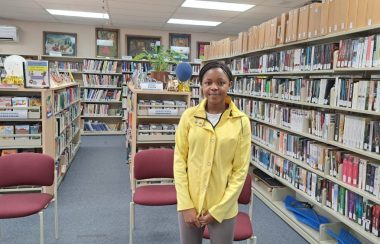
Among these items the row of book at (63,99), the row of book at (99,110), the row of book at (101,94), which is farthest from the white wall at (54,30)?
the row of book at (63,99)

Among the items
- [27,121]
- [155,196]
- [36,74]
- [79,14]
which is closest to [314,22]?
[155,196]

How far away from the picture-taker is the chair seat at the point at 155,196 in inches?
102

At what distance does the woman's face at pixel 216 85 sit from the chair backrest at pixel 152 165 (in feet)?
4.19

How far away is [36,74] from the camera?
11.5ft

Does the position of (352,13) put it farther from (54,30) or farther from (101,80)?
(54,30)

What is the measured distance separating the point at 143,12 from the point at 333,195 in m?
5.18

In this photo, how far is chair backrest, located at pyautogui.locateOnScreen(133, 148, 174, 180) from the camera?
112 inches

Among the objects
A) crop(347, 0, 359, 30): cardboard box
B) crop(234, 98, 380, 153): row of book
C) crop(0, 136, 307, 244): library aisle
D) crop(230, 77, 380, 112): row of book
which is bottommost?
crop(0, 136, 307, 244): library aisle

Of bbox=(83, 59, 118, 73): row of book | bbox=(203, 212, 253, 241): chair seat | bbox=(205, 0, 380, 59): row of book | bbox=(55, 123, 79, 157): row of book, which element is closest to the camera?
bbox=(203, 212, 253, 241): chair seat

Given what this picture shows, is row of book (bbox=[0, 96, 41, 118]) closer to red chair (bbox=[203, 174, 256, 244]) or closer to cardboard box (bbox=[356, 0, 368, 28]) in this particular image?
red chair (bbox=[203, 174, 256, 244])

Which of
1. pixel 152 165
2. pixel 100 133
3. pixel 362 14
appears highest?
pixel 362 14

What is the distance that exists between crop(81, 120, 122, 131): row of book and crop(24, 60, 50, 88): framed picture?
4744 mm

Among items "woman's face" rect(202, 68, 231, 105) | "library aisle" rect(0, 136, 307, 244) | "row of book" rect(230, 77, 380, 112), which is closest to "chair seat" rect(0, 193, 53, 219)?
"library aisle" rect(0, 136, 307, 244)

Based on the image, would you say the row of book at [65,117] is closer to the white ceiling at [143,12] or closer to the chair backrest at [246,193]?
the white ceiling at [143,12]
